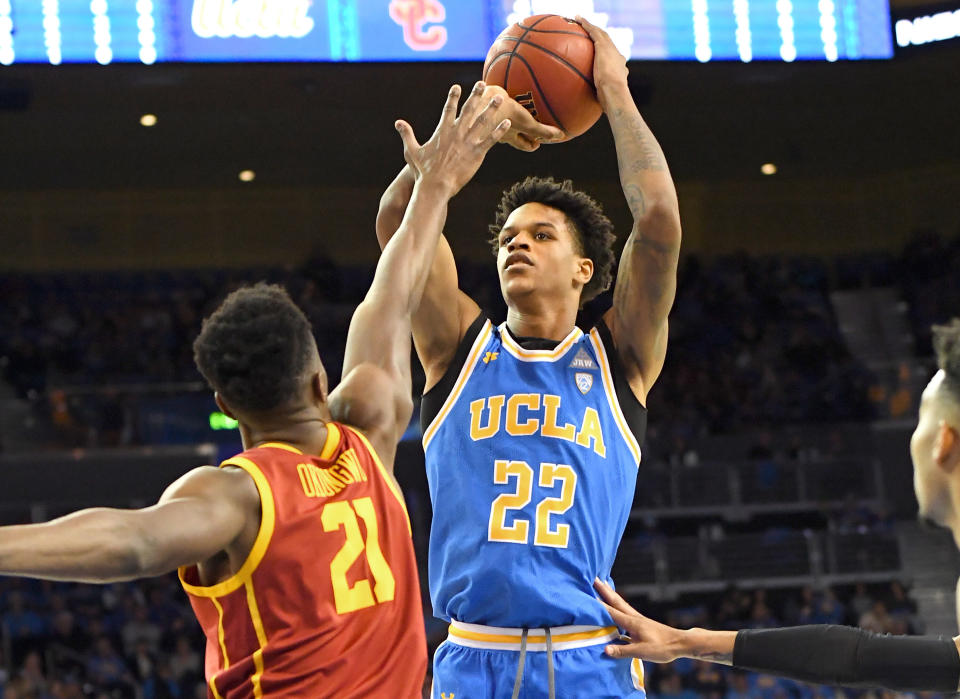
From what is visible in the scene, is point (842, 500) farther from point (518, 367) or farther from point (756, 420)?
point (518, 367)

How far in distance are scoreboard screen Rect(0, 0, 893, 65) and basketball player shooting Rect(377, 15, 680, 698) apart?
513cm

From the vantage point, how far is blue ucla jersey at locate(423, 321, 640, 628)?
135 inches

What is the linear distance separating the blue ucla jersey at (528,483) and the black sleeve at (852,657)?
0.65m

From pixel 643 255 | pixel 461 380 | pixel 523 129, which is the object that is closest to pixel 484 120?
pixel 523 129

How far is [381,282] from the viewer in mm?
2896

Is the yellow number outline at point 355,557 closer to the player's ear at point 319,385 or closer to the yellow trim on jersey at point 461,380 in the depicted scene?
the player's ear at point 319,385

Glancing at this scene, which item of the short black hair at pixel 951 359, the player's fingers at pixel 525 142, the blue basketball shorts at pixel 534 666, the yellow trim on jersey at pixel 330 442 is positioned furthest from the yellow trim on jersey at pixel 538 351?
the short black hair at pixel 951 359

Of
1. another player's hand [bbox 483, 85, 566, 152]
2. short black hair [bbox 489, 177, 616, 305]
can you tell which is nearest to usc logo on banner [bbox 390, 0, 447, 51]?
short black hair [bbox 489, 177, 616, 305]

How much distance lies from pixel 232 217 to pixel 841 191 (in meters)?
8.35

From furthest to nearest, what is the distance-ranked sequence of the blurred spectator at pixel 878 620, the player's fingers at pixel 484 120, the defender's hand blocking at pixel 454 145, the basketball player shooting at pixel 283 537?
the blurred spectator at pixel 878 620, the player's fingers at pixel 484 120, the defender's hand blocking at pixel 454 145, the basketball player shooting at pixel 283 537

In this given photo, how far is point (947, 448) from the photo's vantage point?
→ 2281 mm

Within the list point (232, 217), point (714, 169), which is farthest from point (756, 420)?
point (232, 217)

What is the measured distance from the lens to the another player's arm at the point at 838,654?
8.63 ft

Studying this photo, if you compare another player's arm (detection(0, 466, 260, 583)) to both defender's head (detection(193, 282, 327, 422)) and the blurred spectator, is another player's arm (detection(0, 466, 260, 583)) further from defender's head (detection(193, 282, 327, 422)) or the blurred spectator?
the blurred spectator
